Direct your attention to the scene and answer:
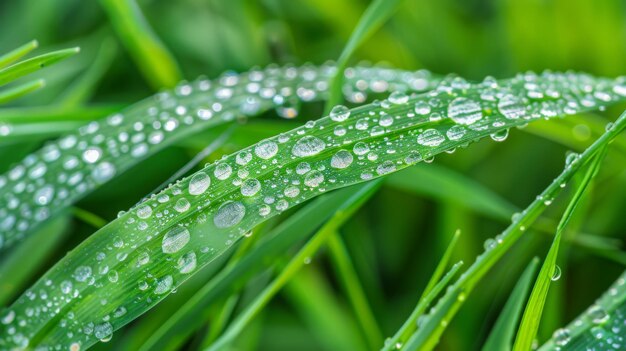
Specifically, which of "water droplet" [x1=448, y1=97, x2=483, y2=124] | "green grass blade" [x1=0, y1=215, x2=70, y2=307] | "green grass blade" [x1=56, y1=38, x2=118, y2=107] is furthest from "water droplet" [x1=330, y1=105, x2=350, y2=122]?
"green grass blade" [x1=56, y1=38, x2=118, y2=107]

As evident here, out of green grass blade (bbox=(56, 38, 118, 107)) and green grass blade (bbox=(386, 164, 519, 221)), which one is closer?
green grass blade (bbox=(386, 164, 519, 221))

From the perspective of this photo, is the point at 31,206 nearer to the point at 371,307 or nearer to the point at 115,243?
the point at 115,243

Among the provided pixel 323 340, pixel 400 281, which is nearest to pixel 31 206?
pixel 323 340

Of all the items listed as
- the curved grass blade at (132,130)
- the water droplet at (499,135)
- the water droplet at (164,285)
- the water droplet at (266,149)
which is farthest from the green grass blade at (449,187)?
the water droplet at (164,285)

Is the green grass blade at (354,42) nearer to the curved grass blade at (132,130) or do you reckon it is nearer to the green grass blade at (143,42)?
the curved grass blade at (132,130)

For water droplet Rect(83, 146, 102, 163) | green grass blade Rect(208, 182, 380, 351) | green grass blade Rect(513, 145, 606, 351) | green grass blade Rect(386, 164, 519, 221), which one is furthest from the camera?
green grass blade Rect(386, 164, 519, 221)

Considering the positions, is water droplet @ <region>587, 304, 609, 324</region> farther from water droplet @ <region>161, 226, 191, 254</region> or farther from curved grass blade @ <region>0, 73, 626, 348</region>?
water droplet @ <region>161, 226, 191, 254</region>

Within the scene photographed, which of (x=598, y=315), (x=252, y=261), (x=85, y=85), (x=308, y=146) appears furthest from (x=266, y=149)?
(x=85, y=85)
